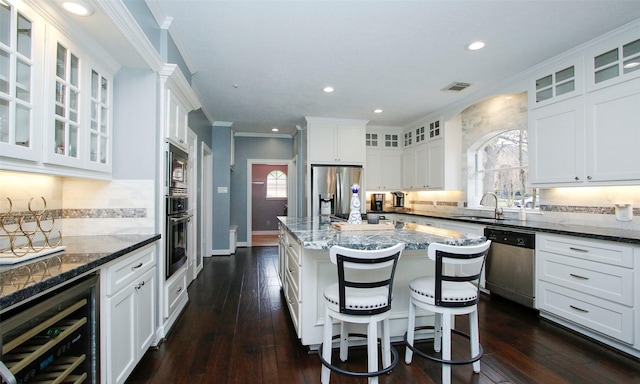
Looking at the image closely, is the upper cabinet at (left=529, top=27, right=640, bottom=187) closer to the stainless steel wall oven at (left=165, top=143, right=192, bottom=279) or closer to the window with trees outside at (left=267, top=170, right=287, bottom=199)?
the stainless steel wall oven at (left=165, top=143, right=192, bottom=279)

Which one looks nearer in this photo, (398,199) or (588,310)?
(588,310)

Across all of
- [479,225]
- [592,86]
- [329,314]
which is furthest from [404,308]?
[592,86]

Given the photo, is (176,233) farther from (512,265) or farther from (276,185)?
(276,185)

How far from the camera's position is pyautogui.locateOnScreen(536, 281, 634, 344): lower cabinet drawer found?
7.27ft

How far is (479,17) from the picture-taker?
2.35 m

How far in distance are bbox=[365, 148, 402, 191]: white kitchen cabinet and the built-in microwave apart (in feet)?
12.6

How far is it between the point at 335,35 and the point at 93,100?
A: 6.35 ft

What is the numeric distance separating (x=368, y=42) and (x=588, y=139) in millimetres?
2224

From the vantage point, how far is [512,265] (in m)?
3.13

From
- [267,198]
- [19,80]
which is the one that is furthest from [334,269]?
[267,198]

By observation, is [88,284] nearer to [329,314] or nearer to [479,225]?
[329,314]

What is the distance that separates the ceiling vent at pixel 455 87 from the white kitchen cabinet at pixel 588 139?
0.88 metres

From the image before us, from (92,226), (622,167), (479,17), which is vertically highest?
(479,17)

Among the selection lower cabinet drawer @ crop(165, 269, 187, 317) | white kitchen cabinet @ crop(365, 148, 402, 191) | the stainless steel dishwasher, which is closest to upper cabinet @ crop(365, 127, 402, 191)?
white kitchen cabinet @ crop(365, 148, 402, 191)
